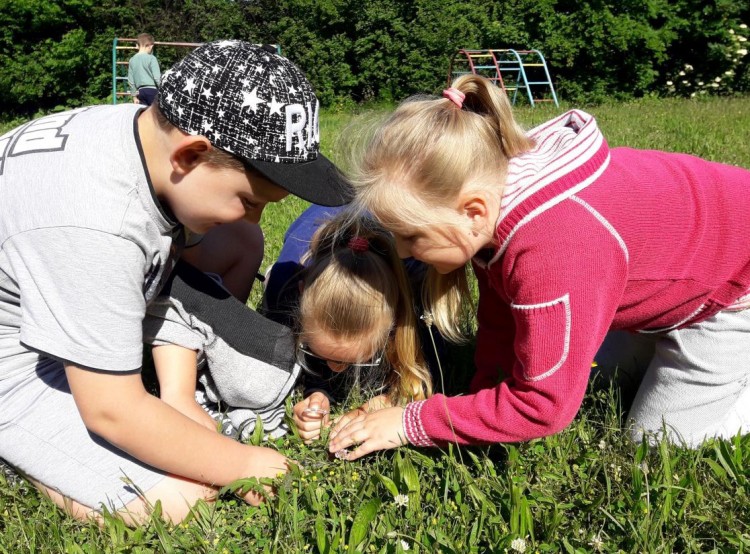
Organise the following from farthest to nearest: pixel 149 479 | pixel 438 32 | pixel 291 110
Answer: pixel 438 32, pixel 149 479, pixel 291 110

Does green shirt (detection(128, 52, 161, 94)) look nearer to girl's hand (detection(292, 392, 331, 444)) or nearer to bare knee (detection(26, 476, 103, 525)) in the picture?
girl's hand (detection(292, 392, 331, 444))

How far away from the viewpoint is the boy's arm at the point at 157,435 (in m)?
1.83

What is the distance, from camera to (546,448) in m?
2.15

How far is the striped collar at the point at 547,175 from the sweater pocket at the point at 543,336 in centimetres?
22

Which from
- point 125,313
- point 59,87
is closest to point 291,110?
point 125,313

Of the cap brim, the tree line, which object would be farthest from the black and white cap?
the tree line

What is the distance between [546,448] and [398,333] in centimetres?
62

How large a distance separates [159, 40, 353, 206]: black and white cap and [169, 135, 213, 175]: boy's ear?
3 centimetres

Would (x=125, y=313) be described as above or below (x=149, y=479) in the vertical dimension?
above

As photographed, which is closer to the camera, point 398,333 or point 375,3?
point 398,333

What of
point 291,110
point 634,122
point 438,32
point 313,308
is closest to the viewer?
point 291,110

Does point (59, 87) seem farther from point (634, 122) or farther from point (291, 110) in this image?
point (291, 110)

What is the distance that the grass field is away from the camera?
5.80 ft

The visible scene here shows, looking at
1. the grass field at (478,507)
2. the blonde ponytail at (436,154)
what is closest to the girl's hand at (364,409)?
the grass field at (478,507)
